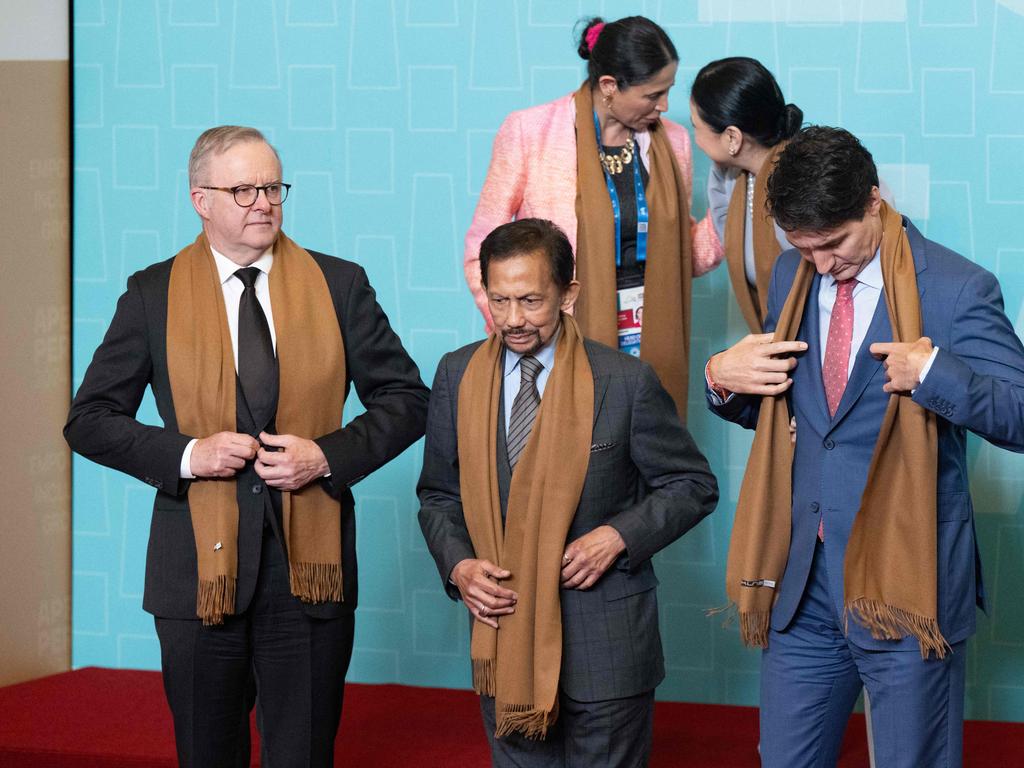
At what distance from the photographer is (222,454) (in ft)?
8.55

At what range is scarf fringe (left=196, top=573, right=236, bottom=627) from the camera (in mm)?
2607

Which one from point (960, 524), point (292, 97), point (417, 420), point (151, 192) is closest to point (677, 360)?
point (417, 420)

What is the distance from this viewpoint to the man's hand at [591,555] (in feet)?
8.07

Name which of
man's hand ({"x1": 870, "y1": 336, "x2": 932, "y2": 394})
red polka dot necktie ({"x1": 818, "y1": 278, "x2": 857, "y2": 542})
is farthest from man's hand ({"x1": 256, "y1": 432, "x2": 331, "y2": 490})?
man's hand ({"x1": 870, "y1": 336, "x2": 932, "y2": 394})

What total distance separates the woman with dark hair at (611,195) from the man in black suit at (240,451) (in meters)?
0.78

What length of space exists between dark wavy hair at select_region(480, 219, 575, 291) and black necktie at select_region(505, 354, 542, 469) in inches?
6.5

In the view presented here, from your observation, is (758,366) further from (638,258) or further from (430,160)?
(430,160)

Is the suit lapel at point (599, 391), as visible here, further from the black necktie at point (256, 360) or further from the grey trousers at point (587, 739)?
the black necktie at point (256, 360)

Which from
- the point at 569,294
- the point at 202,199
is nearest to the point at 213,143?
the point at 202,199

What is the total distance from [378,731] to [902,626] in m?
2.13

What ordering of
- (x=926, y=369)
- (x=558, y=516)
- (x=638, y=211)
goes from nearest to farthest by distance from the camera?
(x=926, y=369) → (x=558, y=516) → (x=638, y=211)

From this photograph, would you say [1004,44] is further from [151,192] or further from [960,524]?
[151,192]

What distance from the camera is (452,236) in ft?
14.6

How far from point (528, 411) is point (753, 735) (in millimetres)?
1926
